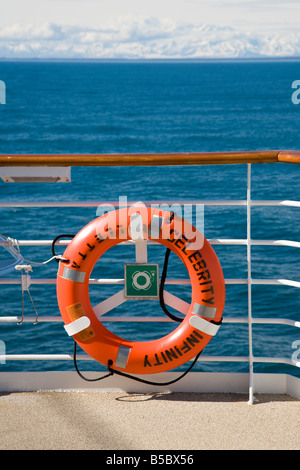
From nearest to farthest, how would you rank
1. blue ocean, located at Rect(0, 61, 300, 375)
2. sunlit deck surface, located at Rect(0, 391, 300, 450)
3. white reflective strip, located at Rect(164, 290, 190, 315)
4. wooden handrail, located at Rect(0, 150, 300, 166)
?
sunlit deck surface, located at Rect(0, 391, 300, 450) < wooden handrail, located at Rect(0, 150, 300, 166) < white reflective strip, located at Rect(164, 290, 190, 315) < blue ocean, located at Rect(0, 61, 300, 375)

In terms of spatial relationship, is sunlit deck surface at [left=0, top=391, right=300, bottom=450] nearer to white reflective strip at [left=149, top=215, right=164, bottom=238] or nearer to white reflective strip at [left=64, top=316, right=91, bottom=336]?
white reflective strip at [left=64, top=316, right=91, bottom=336]

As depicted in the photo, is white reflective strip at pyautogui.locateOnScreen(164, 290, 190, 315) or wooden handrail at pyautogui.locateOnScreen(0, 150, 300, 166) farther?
white reflective strip at pyautogui.locateOnScreen(164, 290, 190, 315)

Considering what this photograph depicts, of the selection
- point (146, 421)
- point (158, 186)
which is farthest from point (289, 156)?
point (158, 186)

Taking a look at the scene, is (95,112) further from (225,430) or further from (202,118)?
(225,430)

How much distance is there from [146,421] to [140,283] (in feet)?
1.34

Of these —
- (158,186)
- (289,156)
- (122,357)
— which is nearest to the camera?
(289,156)

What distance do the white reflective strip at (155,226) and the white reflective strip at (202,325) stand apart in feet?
0.89

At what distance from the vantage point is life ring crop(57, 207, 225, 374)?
189cm

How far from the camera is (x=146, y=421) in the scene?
73.3 inches

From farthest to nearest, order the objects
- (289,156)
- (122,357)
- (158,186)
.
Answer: (158,186) < (122,357) < (289,156)

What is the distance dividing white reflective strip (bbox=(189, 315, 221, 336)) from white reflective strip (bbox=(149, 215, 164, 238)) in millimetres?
271

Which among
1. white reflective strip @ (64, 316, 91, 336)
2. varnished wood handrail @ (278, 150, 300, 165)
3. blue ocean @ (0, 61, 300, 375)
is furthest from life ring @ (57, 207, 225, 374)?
varnished wood handrail @ (278, 150, 300, 165)

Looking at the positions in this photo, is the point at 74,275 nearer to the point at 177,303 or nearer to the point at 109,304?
the point at 109,304
